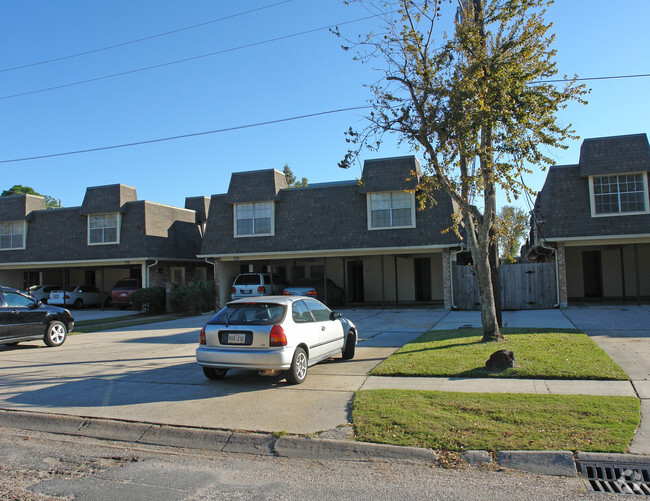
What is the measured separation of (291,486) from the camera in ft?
15.4

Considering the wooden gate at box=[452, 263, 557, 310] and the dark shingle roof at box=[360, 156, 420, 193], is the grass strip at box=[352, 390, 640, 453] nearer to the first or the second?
the wooden gate at box=[452, 263, 557, 310]

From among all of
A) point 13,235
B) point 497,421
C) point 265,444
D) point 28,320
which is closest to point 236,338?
point 265,444

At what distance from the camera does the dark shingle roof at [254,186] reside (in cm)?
2369

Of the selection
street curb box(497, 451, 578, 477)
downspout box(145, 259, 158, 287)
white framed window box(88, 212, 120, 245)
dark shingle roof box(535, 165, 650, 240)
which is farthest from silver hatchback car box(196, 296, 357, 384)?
white framed window box(88, 212, 120, 245)

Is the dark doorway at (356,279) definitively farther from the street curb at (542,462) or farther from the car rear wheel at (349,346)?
the street curb at (542,462)

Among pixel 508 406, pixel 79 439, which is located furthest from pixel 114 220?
pixel 508 406

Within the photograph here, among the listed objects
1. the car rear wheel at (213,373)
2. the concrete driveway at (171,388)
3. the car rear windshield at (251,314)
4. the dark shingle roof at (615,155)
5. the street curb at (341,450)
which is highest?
the dark shingle roof at (615,155)

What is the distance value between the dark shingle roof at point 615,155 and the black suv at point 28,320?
19.0 metres

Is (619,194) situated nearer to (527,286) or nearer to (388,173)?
(527,286)

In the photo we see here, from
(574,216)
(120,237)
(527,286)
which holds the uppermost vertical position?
(120,237)

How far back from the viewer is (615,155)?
1977 cm

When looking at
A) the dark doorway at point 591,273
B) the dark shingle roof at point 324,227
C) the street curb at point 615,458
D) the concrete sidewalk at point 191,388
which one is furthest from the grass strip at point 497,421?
the dark doorway at point 591,273

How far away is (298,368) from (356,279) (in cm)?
2043

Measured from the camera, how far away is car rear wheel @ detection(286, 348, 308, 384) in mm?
8289
